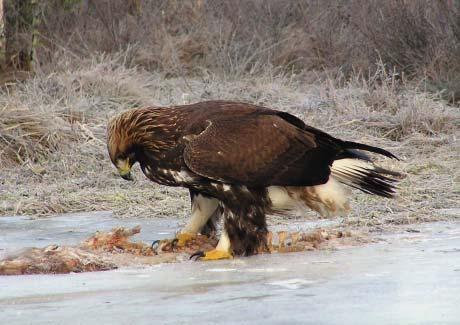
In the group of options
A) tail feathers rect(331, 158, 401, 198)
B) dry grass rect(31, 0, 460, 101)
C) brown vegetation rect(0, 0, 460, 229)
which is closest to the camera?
tail feathers rect(331, 158, 401, 198)

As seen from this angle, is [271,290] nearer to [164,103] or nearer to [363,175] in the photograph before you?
[363,175]

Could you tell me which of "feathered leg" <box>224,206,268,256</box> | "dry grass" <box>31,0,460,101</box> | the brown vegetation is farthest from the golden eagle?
"dry grass" <box>31,0,460,101</box>

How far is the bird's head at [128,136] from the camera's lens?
6525mm

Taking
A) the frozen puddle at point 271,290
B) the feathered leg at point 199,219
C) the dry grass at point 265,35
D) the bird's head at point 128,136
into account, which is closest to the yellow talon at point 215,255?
the frozen puddle at point 271,290

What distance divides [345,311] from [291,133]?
2.41 m

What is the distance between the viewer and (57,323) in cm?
431

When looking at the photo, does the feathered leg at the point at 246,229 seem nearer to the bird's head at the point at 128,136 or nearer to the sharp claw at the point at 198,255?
the sharp claw at the point at 198,255

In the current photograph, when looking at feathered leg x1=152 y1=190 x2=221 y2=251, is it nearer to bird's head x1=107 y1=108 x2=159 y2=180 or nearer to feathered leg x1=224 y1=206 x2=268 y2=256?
feathered leg x1=224 y1=206 x2=268 y2=256

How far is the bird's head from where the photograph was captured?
21.4 feet

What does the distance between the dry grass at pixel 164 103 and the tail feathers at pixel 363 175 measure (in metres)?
0.47

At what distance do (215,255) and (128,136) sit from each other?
885 mm

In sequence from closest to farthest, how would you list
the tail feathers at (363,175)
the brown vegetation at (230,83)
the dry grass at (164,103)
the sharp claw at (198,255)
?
the sharp claw at (198,255) → the tail feathers at (363,175) → the dry grass at (164,103) → the brown vegetation at (230,83)

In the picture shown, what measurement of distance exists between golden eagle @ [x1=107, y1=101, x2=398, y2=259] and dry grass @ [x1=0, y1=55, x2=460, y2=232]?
0.51 meters

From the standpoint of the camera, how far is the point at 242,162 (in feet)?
20.9
